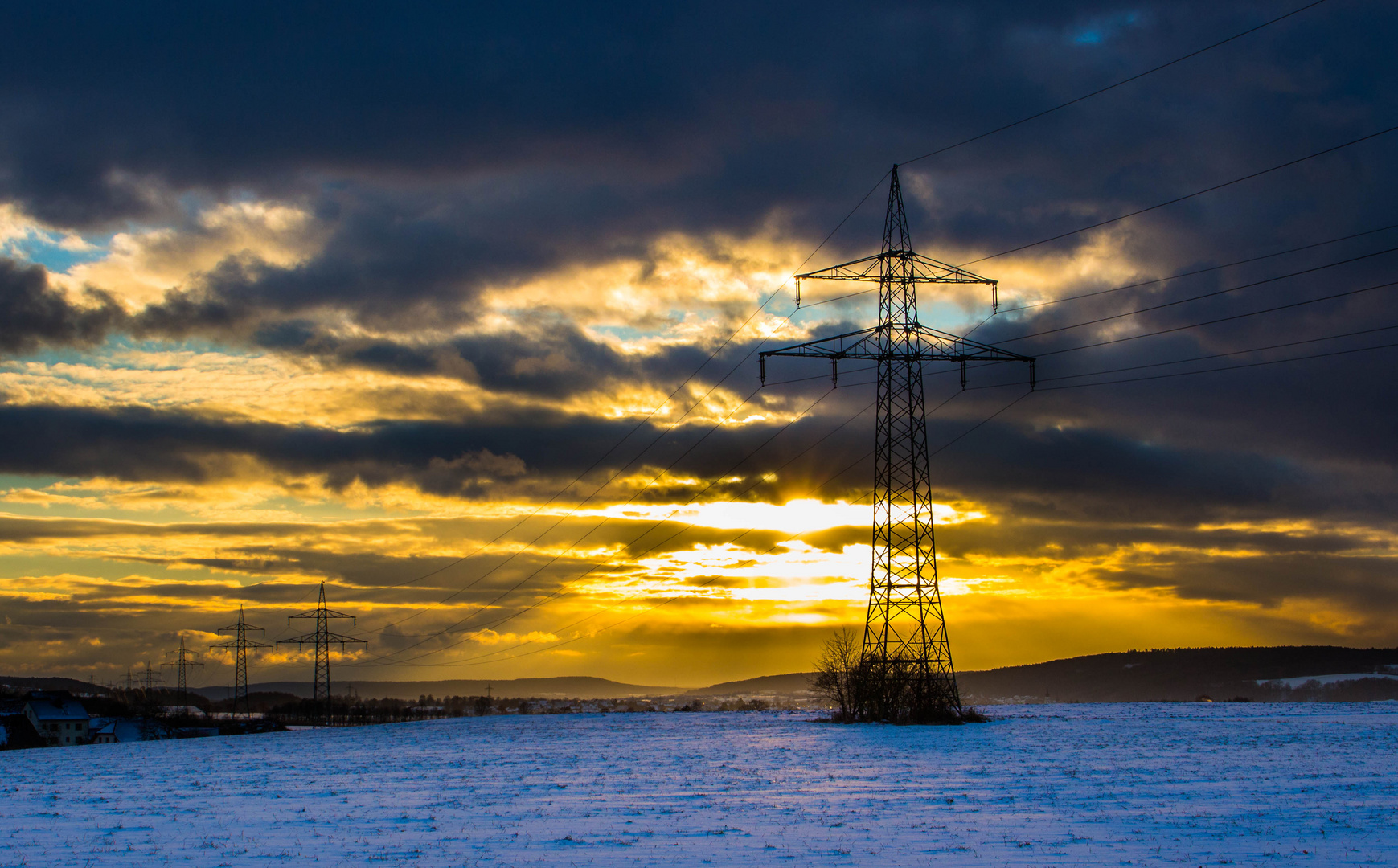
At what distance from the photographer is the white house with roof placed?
14638 centimetres

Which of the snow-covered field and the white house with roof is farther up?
the snow-covered field

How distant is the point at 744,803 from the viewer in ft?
118

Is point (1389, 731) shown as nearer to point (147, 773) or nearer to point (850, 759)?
point (850, 759)

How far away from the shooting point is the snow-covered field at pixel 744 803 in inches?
1046

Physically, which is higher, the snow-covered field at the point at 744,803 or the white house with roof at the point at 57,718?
the snow-covered field at the point at 744,803

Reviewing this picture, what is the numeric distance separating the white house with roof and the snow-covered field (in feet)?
298

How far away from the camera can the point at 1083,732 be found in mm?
72875

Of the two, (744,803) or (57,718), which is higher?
(744,803)

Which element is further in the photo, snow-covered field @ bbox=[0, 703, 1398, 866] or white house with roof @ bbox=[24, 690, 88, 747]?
white house with roof @ bbox=[24, 690, 88, 747]

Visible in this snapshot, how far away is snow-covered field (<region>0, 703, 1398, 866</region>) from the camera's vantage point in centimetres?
2656

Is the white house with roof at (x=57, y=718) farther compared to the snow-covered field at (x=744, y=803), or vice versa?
the white house with roof at (x=57, y=718)

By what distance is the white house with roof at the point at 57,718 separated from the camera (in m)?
146

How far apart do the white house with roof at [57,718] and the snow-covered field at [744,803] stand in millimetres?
90861

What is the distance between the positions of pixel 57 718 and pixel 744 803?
154 metres
